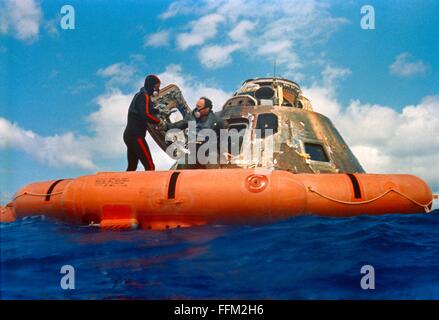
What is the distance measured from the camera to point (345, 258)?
396 centimetres

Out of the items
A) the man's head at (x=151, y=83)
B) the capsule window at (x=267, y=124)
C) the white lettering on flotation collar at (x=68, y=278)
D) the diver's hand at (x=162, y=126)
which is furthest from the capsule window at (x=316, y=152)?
the white lettering on flotation collar at (x=68, y=278)

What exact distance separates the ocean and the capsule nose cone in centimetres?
175

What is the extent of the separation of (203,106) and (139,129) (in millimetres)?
1434

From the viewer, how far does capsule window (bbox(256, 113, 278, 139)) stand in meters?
7.94

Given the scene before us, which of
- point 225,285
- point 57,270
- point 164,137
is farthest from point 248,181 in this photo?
point 164,137

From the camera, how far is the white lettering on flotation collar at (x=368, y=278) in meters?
3.27

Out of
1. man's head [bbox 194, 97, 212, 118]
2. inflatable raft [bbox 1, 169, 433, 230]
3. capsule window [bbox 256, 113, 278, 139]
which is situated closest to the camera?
inflatable raft [bbox 1, 169, 433, 230]

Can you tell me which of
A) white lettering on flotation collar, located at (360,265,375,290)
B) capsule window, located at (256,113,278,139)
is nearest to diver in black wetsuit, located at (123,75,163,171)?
capsule window, located at (256,113,278,139)

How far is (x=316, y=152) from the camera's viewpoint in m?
7.90

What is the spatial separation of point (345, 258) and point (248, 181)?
1891 millimetres

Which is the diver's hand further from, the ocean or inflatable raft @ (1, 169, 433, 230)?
the ocean
